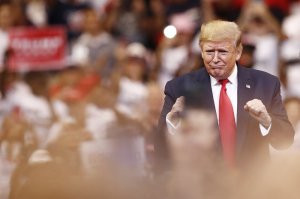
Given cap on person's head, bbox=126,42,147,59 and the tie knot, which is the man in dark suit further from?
cap on person's head, bbox=126,42,147,59

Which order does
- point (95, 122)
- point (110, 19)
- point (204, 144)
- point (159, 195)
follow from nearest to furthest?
1. point (204, 144)
2. point (159, 195)
3. point (95, 122)
4. point (110, 19)

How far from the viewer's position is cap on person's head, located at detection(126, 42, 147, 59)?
8.79 metres

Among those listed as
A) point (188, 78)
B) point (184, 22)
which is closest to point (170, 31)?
point (184, 22)

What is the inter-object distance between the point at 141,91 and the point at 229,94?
14.6ft

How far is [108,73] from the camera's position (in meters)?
9.10

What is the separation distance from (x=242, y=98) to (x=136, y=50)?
16.1ft

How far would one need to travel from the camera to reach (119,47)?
9266 millimetres

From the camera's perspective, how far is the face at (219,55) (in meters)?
3.91

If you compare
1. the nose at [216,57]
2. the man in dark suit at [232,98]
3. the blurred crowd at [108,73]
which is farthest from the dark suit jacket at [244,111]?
the blurred crowd at [108,73]

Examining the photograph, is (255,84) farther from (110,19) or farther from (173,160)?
(110,19)

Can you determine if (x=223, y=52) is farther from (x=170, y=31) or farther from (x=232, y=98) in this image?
(x=170, y=31)

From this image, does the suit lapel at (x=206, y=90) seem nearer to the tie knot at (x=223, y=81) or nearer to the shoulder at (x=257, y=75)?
the tie knot at (x=223, y=81)

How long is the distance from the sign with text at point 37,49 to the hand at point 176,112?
222 inches

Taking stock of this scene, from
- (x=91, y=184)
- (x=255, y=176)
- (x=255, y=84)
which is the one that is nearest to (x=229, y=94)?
(x=255, y=84)
